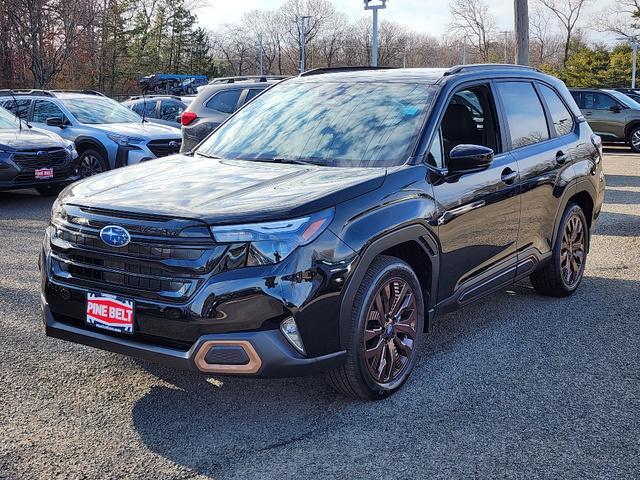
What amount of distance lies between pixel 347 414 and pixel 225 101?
27.2 ft

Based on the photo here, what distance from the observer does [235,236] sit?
3.45 metres

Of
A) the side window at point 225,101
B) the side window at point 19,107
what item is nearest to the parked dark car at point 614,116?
the side window at point 225,101

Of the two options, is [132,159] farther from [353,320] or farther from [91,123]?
[353,320]

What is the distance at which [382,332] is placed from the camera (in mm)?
3996

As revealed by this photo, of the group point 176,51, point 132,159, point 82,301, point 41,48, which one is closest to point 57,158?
point 132,159

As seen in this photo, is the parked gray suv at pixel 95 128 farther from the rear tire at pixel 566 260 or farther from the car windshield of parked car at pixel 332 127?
the rear tire at pixel 566 260

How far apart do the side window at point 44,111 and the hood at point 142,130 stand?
0.88 m

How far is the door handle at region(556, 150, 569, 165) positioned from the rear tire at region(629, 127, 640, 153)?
55.4 ft

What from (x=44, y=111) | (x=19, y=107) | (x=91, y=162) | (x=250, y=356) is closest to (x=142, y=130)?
(x=91, y=162)

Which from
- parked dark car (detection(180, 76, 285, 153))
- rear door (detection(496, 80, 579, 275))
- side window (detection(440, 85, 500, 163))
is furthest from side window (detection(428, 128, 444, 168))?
parked dark car (detection(180, 76, 285, 153))

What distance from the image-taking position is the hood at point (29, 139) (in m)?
11.1

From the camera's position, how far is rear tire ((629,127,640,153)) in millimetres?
21156

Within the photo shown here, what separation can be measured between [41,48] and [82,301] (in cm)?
2879

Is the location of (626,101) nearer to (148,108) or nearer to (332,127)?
(148,108)
